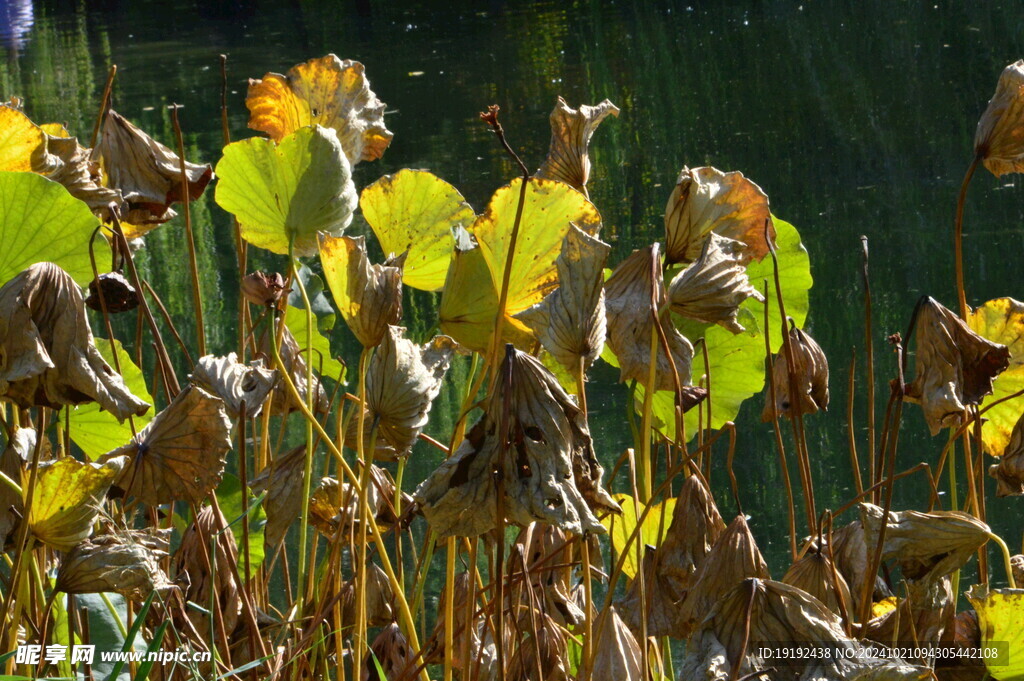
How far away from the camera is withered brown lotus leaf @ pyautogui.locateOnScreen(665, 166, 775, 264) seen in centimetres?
65

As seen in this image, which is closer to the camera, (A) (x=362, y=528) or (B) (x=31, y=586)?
(A) (x=362, y=528)

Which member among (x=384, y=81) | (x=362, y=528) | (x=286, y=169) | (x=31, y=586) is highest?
(x=286, y=169)

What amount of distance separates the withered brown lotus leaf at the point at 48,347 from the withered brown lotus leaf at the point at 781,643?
273 mm

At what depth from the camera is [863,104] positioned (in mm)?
4383

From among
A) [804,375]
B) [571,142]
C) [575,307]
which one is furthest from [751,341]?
[575,307]

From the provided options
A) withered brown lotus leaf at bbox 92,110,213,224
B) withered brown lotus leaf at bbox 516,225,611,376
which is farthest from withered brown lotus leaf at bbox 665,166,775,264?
withered brown lotus leaf at bbox 92,110,213,224

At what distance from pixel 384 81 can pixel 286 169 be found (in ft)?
19.2

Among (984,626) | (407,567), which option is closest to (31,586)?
(984,626)

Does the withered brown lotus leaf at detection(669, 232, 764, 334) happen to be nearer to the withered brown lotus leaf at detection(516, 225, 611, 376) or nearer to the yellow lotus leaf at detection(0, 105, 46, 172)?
the withered brown lotus leaf at detection(516, 225, 611, 376)

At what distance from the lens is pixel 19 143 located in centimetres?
76

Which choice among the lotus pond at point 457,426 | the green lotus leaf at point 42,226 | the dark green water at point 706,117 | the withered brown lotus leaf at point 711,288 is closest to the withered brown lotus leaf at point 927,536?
the lotus pond at point 457,426

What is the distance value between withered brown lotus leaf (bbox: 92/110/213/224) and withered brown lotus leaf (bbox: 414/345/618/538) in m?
0.37

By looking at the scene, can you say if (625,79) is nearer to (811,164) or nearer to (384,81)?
(384,81)

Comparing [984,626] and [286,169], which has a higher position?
[286,169]
